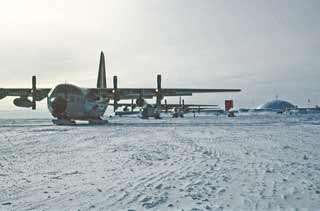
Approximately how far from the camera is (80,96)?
95.5 feet

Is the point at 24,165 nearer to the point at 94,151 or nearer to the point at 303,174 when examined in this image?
the point at 94,151

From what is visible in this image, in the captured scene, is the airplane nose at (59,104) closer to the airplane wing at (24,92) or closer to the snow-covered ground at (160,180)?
the airplane wing at (24,92)

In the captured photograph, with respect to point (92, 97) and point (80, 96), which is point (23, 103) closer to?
point (92, 97)

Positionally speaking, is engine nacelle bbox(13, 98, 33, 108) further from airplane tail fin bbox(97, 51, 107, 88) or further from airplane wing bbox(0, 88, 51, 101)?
airplane tail fin bbox(97, 51, 107, 88)

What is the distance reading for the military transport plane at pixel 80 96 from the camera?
91.7 ft

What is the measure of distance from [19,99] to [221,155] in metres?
28.2

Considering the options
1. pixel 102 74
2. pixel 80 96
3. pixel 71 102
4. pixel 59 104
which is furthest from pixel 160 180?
pixel 102 74

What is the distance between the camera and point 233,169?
24.4ft

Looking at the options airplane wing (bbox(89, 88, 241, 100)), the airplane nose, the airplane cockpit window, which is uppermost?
airplane wing (bbox(89, 88, 241, 100))

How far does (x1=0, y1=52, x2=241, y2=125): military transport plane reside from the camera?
27938 millimetres

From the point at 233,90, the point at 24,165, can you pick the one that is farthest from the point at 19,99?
the point at 24,165

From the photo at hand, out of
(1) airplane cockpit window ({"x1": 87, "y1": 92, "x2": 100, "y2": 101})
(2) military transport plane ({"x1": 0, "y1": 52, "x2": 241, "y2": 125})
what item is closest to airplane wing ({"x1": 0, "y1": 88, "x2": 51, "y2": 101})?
(2) military transport plane ({"x1": 0, "y1": 52, "x2": 241, "y2": 125})

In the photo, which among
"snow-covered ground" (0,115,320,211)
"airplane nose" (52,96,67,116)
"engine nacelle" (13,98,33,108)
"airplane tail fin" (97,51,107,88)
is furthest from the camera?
"airplane tail fin" (97,51,107,88)

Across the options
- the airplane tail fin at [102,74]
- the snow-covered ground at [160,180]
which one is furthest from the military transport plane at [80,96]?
the snow-covered ground at [160,180]
